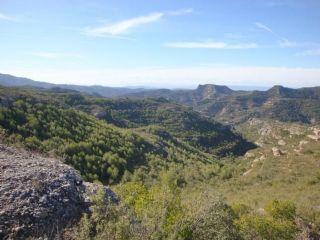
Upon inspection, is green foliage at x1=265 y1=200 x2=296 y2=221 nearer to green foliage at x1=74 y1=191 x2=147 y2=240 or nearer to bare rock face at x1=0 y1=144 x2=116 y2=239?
bare rock face at x1=0 y1=144 x2=116 y2=239

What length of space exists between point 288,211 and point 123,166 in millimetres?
59339

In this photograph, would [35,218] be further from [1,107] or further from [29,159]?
[1,107]

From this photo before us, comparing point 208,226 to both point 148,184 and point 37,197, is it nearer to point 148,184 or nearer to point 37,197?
point 37,197

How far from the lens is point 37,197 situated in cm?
1794

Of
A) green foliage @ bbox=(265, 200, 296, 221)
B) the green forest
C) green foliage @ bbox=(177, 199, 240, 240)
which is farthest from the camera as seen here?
green foliage @ bbox=(265, 200, 296, 221)

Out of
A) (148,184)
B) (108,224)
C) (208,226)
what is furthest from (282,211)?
(148,184)

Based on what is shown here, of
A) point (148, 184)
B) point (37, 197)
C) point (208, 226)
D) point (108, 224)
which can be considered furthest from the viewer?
point (148, 184)

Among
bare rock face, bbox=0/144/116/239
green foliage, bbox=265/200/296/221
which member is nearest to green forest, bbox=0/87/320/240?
green foliage, bbox=265/200/296/221

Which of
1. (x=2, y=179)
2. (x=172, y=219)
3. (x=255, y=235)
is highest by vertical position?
(x=2, y=179)

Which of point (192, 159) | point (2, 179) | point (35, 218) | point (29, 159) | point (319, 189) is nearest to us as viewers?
point (35, 218)

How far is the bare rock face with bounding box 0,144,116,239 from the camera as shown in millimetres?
16594

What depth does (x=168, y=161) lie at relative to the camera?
374 ft

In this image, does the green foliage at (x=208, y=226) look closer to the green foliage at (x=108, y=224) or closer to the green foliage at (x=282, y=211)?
the green foliage at (x=108, y=224)

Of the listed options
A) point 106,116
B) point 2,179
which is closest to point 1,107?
point 2,179
